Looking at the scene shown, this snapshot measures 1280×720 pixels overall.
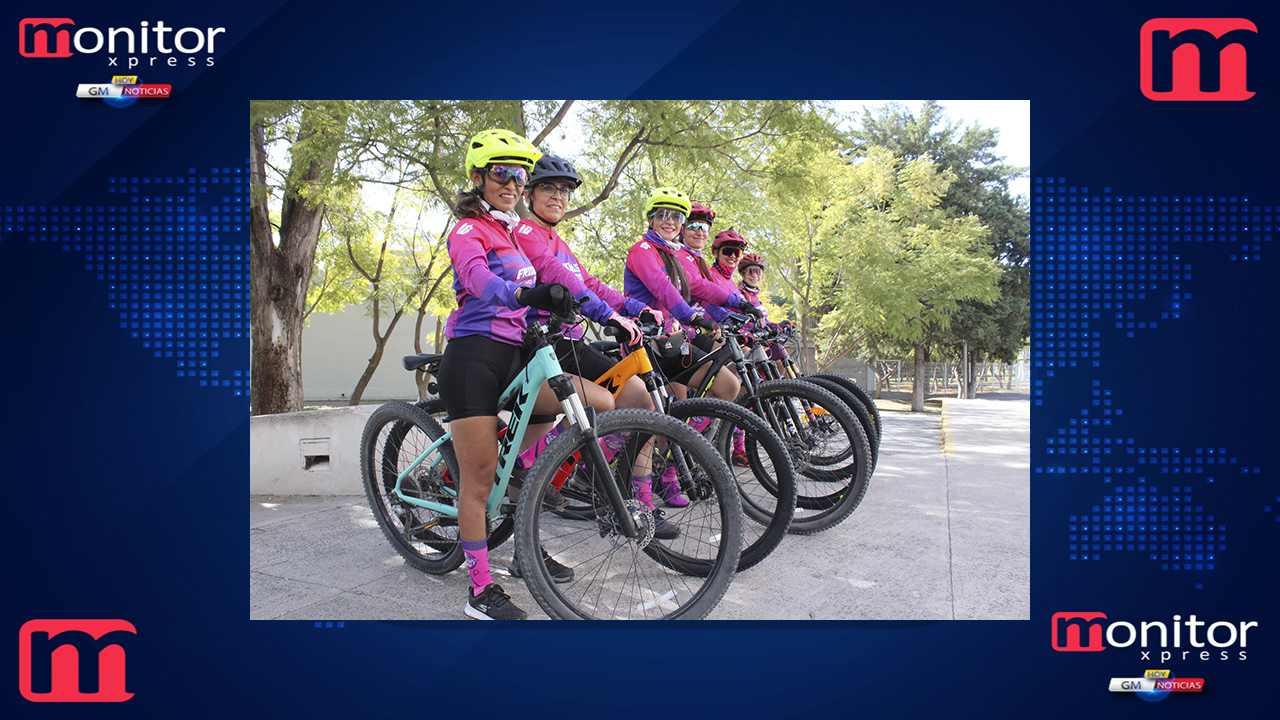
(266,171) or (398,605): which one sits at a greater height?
(266,171)

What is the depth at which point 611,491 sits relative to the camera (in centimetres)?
250

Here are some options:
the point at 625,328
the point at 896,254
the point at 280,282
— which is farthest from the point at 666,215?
the point at 896,254

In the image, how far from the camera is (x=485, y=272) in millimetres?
2586

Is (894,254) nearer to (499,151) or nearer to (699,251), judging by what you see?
(699,251)

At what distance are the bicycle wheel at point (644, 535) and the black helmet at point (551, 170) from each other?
1.12 meters

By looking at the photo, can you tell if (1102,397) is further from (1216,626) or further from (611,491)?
(611,491)

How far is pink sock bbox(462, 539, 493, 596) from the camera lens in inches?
109

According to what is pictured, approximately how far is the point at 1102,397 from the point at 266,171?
865 cm

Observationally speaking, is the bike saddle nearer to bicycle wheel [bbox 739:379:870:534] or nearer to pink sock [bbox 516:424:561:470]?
pink sock [bbox 516:424:561:470]

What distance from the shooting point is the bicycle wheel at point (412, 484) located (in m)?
3.23

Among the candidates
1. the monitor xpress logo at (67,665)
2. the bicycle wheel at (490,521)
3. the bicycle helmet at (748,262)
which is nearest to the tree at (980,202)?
the bicycle helmet at (748,262)

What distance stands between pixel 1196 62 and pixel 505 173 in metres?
2.54

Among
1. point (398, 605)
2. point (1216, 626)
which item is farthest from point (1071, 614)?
point (398, 605)

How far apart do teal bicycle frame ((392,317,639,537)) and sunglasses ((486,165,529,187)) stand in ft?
2.02
